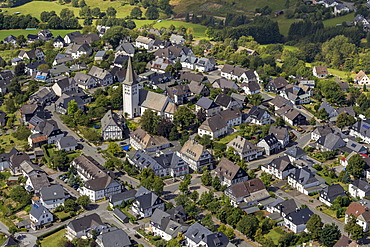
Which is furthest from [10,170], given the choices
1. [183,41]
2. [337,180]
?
[183,41]

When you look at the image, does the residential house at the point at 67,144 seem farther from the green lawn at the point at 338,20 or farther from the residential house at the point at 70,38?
the green lawn at the point at 338,20

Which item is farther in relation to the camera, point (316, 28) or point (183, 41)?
point (316, 28)

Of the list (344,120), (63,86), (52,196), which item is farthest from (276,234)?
(63,86)

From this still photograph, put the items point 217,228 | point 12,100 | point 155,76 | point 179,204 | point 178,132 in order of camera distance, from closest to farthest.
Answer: point 217,228, point 179,204, point 178,132, point 12,100, point 155,76

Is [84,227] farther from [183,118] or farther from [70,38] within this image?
[70,38]

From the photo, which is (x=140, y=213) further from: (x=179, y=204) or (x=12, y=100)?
(x=12, y=100)

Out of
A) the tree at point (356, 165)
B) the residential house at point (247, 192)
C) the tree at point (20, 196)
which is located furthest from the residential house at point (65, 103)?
the tree at point (356, 165)

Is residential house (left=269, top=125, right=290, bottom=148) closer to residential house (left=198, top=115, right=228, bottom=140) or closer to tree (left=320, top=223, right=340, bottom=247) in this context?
residential house (left=198, top=115, right=228, bottom=140)

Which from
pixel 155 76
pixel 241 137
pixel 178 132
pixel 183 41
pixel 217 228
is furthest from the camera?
pixel 183 41
